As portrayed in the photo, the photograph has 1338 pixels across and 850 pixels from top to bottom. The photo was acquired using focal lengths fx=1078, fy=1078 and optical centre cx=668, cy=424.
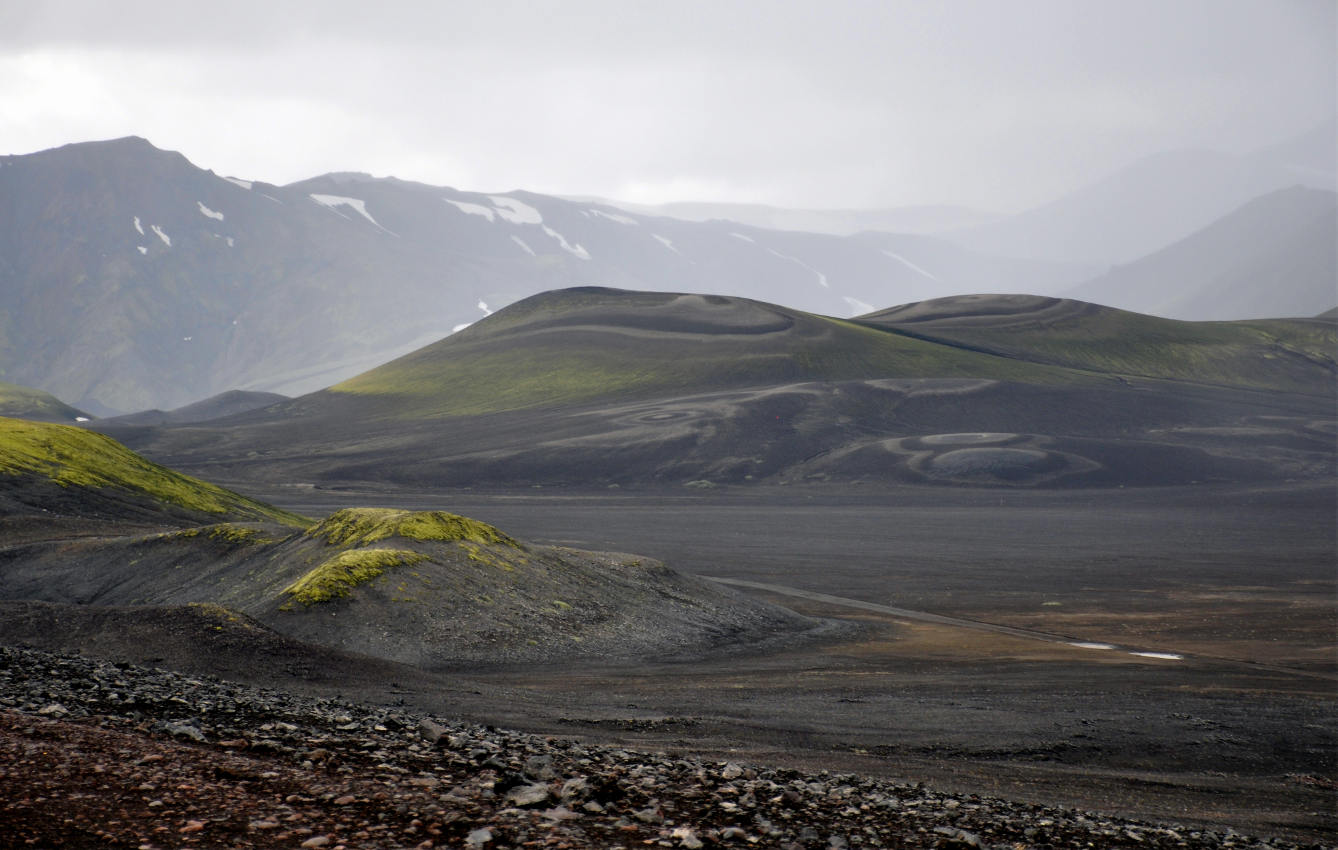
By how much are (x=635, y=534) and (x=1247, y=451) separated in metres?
71.9

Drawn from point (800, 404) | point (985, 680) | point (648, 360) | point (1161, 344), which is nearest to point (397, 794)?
point (985, 680)

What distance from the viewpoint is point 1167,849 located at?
31.0 feet

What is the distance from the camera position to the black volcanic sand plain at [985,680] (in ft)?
48.2

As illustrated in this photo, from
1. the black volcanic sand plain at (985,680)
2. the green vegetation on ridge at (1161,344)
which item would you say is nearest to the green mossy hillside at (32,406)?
the green vegetation on ridge at (1161,344)

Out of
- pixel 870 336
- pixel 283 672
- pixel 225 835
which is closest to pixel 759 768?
pixel 225 835

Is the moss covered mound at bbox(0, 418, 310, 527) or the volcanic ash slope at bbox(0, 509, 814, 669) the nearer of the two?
the volcanic ash slope at bbox(0, 509, 814, 669)

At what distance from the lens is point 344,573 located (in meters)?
27.0

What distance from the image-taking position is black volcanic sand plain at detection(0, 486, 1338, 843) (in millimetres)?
14688

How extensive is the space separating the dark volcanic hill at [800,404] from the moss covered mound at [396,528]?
68.1 metres

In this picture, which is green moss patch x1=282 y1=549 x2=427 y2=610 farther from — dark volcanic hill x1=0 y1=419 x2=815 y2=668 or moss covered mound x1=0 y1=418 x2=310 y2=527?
moss covered mound x1=0 y1=418 x2=310 y2=527

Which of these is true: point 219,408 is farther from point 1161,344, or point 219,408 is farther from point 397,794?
point 397,794

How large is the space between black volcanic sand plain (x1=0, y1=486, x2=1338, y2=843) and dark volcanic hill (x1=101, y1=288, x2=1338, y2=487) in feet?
158

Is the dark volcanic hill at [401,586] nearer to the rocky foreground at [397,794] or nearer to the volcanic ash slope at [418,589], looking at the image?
the volcanic ash slope at [418,589]

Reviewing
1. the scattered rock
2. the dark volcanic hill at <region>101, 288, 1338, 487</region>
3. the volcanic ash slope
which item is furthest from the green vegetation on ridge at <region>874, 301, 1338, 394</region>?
the scattered rock
